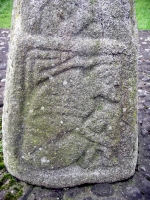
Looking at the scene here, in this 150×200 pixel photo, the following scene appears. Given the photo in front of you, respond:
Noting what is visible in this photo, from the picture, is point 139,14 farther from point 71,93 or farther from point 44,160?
point 44,160

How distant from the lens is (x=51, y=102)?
223 centimetres

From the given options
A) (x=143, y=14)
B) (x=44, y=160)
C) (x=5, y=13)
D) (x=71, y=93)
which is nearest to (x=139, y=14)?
(x=143, y=14)

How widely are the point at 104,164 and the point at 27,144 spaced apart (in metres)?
0.63

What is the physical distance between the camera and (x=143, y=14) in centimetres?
872

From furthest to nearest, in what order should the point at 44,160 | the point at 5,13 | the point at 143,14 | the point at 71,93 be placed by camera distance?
the point at 5,13 → the point at 143,14 → the point at 44,160 → the point at 71,93

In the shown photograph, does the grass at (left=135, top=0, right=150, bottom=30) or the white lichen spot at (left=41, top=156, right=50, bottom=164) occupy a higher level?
the grass at (left=135, top=0, right=150, bottom=30)

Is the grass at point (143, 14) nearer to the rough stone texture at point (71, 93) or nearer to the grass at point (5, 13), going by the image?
the grass at point (5, 13)

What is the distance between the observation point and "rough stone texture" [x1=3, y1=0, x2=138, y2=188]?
2072mm

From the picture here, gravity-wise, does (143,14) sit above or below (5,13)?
above

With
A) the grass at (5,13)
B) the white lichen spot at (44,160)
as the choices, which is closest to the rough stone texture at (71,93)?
the white lichen spot at (44,160)

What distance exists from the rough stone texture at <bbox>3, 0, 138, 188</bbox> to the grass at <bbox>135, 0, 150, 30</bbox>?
5754 millimetres

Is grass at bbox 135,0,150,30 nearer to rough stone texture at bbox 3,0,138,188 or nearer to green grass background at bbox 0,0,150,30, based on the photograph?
green grass background at bbox 0,0,150,30

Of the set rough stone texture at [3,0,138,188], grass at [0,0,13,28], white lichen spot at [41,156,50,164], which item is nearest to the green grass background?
grass at [0,0,13,28]

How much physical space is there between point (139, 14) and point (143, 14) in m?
0.11
